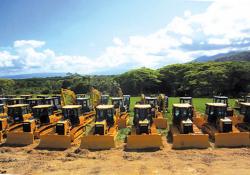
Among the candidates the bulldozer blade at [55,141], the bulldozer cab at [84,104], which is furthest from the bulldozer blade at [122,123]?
the bulldozer blade at [55,141]

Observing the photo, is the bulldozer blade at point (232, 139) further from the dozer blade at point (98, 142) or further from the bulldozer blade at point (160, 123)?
the bulldozer blade at point (160, 123)

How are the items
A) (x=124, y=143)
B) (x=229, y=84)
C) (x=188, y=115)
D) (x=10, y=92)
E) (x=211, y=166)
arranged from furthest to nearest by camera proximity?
(x=10, y=92)
(x=229, y=84)
(x=188, y=115)
(x=124, y=143)
(x=211, y=166)

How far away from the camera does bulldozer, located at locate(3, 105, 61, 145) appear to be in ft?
48.5

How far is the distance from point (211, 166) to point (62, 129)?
695cm

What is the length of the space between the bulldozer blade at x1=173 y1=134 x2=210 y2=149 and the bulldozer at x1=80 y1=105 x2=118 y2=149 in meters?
2.65

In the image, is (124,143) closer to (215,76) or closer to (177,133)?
(177,133)

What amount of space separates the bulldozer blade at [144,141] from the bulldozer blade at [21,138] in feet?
15.1

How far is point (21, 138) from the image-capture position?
1480cm

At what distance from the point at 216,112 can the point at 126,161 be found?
21.2ft

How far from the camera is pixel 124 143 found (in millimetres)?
14305

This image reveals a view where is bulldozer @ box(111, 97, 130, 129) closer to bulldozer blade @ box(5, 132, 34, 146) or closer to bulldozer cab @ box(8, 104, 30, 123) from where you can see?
bulldozer blade @ box(5, 132, 34, 146)

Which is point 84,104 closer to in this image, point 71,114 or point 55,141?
point 71,114

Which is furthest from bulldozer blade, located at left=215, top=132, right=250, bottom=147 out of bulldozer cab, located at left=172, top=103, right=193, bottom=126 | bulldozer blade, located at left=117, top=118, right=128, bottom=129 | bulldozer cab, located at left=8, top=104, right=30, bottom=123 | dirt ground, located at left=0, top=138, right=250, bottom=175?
bulldozer cab, located at left=8, top=104, right=30, bottom=123

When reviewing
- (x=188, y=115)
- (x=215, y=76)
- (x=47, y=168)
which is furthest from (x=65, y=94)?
(x=215, y=76)
